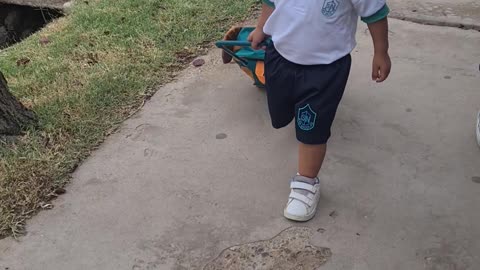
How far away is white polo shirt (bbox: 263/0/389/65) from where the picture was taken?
76.9 inches

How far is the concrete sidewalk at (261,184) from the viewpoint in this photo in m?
2.10

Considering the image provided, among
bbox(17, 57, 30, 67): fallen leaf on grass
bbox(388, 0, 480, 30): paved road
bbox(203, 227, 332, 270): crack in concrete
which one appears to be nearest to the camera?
bbox(203, 227, 332, 270): crack in concrete

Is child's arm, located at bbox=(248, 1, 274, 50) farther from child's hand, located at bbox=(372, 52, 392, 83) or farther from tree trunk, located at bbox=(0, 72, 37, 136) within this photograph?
tree trunk, located at bbox=(0, 72, 37, 136)

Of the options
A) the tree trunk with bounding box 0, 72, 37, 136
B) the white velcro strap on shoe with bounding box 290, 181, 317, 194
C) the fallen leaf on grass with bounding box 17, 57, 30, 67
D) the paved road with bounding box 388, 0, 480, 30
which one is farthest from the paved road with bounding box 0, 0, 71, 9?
the white velcro strap on shoe with bounding box 290, 181, 317, 194

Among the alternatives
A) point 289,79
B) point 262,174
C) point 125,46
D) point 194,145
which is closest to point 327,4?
point 289,79

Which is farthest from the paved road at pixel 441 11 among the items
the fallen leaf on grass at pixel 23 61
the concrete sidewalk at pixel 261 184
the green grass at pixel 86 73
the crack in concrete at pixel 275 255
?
the fallen leaf on grass at pixel 23 61

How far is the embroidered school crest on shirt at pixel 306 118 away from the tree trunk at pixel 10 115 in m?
1.30

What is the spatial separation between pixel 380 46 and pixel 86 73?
175 cm

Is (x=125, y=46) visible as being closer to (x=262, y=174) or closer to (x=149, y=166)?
(x=149, y=166)

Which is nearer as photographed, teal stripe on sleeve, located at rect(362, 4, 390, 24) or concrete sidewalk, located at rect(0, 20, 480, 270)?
teal stripe on sleeve, located at rect(362, 4, 390, 24)

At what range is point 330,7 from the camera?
1.95m

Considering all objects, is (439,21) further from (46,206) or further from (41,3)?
(41,3)

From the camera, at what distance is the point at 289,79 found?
209cm

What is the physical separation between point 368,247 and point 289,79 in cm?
61
